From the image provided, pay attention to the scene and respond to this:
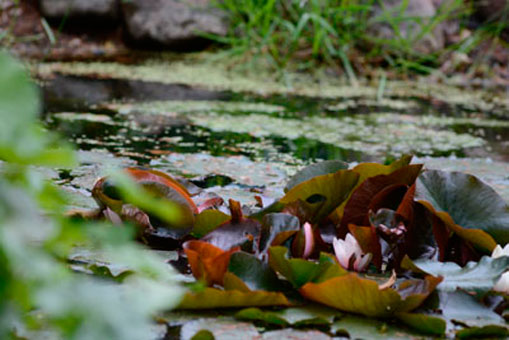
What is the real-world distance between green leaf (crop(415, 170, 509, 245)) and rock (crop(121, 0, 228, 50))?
14.4ft

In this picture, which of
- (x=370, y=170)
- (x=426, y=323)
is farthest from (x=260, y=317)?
(x=370, y=170)

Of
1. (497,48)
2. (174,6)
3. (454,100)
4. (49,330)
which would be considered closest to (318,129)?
(454,100)

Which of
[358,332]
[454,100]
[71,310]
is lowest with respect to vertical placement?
[454,100]

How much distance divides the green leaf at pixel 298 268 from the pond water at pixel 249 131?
0.48 metres

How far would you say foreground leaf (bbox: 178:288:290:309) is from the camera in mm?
787

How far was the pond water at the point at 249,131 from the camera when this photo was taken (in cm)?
178

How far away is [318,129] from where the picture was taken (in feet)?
8.46

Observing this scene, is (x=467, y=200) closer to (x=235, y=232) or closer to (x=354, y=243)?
(x=354, y=243)

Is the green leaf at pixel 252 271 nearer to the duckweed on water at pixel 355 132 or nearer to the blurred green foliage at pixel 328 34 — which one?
the duckweed on water at pixel 355 132

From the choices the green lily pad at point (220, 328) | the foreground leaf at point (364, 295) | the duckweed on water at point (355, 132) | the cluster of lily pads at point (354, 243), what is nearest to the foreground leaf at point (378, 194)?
the cluster of lily pads at point (354, 243)

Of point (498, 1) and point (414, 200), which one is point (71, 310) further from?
point (498, 1)

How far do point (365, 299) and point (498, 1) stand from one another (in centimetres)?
611

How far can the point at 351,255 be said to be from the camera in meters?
0.96

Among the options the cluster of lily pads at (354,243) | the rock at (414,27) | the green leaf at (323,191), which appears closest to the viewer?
the cluster of lily pads at (354,243)
